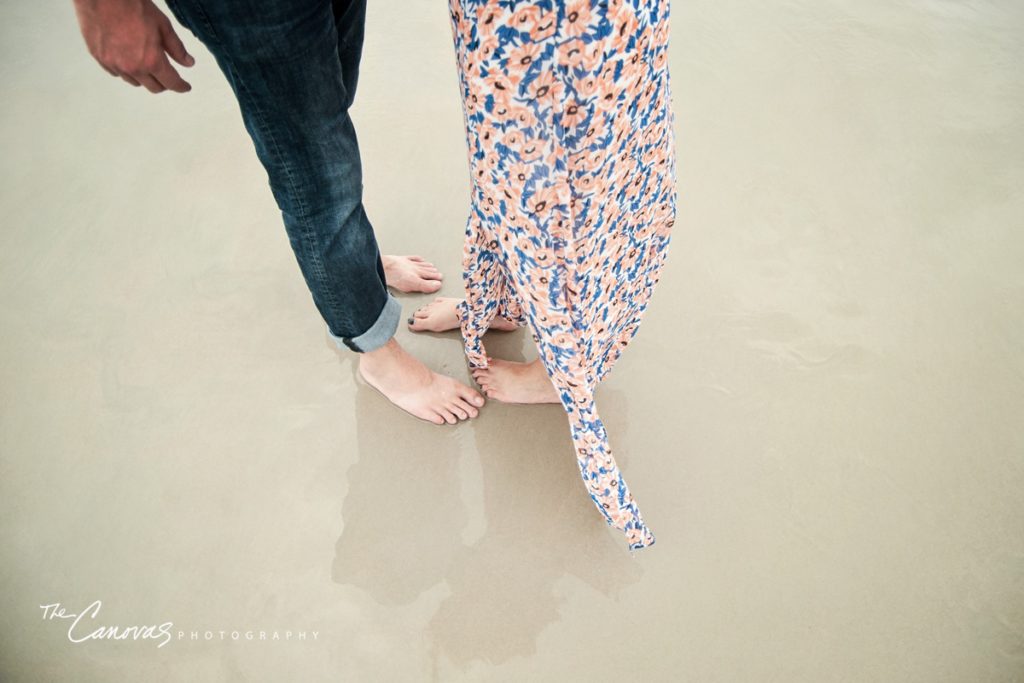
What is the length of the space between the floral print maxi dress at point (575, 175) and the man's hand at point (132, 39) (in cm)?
29

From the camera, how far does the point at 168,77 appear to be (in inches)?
24.4

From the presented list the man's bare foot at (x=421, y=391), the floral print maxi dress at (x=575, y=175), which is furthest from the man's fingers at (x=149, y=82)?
the man's bare foot at (x=421, y=391)

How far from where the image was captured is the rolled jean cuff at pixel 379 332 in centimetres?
93

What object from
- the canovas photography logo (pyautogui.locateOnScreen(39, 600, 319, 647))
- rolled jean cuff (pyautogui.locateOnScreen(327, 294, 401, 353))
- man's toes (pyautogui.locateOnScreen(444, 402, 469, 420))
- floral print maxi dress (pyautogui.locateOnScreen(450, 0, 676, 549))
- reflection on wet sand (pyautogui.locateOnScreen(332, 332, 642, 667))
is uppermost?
floral print maxi dress (pyautogui.locateOnScreen(450, 0, 676, 549))

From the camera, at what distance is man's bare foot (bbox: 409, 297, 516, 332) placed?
3.83ft

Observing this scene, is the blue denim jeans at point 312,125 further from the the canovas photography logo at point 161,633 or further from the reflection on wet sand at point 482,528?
the the canovas photography logo at point 161,633

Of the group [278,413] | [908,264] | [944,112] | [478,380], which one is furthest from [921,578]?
[944,112]

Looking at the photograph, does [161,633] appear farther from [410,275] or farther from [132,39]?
[132,39]

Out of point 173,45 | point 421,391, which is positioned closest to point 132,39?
point 173,45

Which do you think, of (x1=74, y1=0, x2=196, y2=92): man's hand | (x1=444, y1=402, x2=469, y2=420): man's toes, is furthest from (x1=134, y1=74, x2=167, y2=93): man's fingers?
(x1=444, y1=402, x2=469, y2=420): man's toes

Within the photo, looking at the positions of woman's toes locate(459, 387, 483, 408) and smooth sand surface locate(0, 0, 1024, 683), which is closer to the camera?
smooth sand surface locate(0, 0, 1024, 683)

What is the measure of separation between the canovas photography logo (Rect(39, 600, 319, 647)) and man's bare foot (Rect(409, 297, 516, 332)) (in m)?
0.56

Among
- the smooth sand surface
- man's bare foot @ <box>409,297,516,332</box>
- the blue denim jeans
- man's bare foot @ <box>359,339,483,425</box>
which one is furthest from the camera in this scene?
man's bare foot @ <box>409,297,516,332</box>

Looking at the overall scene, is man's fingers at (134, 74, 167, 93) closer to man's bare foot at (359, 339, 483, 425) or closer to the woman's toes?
man's bare foot at (359, 339, 483, 425)
